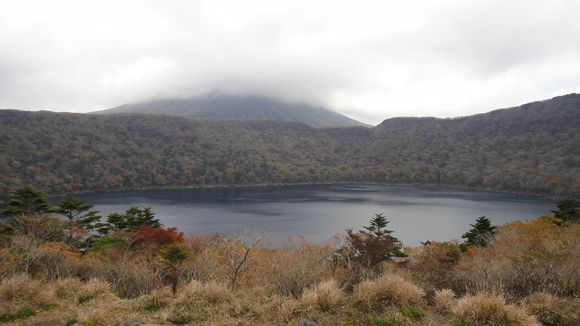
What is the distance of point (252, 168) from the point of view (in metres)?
128

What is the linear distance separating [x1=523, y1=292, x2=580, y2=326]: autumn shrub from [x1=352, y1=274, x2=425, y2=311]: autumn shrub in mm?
1812

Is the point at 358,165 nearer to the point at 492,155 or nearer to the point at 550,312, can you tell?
the point at 492,155

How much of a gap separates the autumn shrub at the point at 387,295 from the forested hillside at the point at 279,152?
8491cm

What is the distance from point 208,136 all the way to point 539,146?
148245 mm

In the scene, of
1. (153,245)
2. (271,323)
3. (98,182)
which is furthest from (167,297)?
(98,182)

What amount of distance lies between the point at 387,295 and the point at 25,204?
25.9 m

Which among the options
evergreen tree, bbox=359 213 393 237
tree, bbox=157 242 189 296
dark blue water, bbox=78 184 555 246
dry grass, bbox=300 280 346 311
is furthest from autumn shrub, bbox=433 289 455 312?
dark blue water, bbox=78 184 555 246

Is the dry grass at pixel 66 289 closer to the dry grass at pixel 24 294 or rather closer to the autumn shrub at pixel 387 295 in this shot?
the dry grass at pixel 24 294

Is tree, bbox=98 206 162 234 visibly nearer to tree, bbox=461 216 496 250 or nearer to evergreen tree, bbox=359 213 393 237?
evergreen tree, bbox=359 213 393 237

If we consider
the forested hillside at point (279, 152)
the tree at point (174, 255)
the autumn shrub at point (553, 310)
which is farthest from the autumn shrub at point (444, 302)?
the forested hillside at point (279, 152)

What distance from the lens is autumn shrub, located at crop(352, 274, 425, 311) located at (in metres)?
5.40

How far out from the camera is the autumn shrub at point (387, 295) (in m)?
5.40

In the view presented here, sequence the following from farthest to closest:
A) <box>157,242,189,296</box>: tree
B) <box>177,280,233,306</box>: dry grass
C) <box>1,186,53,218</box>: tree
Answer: <box>1,186,53,218</box>: tree → <box>157,242,189,296</box>: tree → <box>177,280,233,306</box>: dry grass

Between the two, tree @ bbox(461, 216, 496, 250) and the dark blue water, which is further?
the dark blue water
